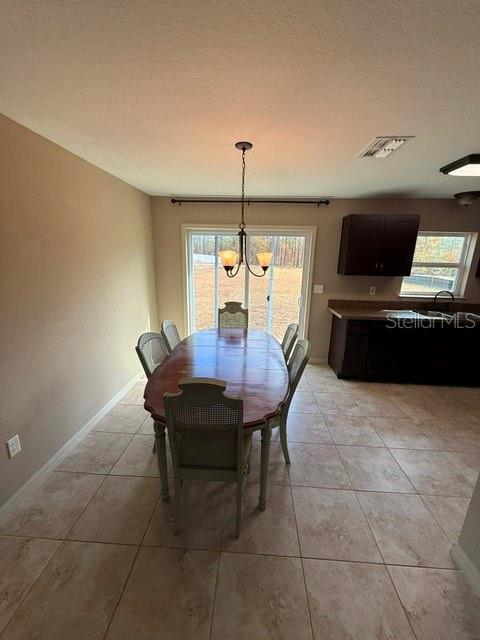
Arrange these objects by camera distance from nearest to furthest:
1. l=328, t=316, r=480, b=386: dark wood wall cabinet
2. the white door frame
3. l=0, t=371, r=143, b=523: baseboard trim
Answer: l=0, t=371, r=143, b=523: baseboard trim, l=328, t=316, r=480, b=386: dark wood wall cabinet, the white door frame

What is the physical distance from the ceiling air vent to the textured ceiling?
0.07 meters

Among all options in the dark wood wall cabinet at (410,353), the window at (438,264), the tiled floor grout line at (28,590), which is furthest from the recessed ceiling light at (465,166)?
the tiled floor grout line at (28,590)

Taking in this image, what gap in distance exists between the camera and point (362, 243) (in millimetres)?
3377

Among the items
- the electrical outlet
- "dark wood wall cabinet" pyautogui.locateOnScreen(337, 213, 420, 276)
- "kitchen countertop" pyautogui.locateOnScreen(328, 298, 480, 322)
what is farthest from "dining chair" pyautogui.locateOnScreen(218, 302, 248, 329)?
the electrical outlet

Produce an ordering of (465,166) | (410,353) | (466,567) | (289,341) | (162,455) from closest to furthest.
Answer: (466,567) < (162,455) < (465,166) < (289,341) < (410,353)

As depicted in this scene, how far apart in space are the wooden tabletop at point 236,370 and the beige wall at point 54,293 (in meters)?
0.80

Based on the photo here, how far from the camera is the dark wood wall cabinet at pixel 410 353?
3.17 metres

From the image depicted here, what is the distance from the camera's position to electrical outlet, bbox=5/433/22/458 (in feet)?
5.31

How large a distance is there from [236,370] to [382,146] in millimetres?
1943

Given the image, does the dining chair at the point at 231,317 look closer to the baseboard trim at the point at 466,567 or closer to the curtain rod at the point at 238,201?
the curtain rod at the point at 238,201

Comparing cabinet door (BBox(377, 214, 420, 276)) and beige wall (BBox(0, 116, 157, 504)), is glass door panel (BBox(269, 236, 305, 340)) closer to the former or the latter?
cabinet door (BBox(377, 214, 420, 276))

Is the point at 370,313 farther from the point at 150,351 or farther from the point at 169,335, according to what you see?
the point at 150,351

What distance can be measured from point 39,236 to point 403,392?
396cm

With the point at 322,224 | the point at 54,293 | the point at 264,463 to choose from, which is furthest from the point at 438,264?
the point at 54,293
